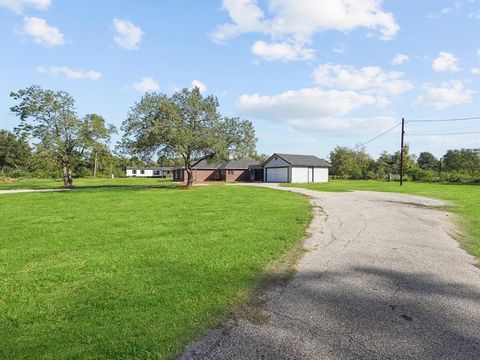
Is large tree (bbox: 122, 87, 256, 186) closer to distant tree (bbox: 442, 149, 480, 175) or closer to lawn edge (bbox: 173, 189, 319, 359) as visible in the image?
lawn edge (bbox: 173, 189, 319, 359)

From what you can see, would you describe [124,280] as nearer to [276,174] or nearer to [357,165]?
[276,174]

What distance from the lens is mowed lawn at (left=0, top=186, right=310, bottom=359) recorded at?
3699mm

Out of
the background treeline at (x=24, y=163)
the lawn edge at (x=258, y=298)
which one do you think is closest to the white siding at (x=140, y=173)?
the background treeline at (x=24, y=163)

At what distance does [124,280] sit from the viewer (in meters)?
5.63

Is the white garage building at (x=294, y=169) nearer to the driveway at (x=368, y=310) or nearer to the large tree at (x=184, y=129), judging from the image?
the large tree at (x=184, y=129)

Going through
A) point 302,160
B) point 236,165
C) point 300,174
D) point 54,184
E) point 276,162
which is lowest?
point 54,184

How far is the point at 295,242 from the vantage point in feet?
28.3

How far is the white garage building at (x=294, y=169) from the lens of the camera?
150ft

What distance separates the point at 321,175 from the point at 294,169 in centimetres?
570

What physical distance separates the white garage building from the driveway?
3745 cm

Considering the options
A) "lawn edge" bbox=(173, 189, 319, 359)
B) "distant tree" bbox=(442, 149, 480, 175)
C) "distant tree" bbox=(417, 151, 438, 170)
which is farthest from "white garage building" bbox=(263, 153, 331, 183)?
"lawn edge" bbox=(173, 189, 319, 359)

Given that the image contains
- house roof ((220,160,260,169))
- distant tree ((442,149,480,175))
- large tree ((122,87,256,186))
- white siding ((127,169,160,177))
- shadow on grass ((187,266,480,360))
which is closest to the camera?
shadow on grass ((187,266,480,360))

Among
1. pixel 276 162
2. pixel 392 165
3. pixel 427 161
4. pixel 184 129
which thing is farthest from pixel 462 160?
pixel 184 129

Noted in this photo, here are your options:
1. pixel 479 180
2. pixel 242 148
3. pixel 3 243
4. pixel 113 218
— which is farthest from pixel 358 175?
pixel 3 243
